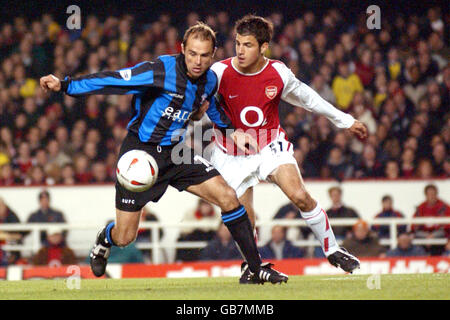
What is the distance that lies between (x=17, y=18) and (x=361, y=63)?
6305 mm

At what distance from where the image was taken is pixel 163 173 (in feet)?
23.1

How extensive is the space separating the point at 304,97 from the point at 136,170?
1.77 meters

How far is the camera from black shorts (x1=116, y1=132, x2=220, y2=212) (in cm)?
702

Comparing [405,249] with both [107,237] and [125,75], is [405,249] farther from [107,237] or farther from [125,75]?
[125,75]

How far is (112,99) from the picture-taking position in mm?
14383

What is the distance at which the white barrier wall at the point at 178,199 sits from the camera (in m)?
12.5

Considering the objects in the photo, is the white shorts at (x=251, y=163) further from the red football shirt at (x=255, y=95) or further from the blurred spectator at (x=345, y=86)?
the blurred spectator at (x=345, y=86)

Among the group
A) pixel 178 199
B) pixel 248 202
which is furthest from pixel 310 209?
pixel 178 199

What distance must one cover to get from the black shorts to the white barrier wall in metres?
5.39

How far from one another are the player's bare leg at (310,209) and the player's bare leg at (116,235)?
124 cm

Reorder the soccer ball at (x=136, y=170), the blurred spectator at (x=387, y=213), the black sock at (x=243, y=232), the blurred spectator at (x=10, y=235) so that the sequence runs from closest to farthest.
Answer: the soccer ball at (x=136, y=170) < the black sock at (x=243, y=232) < the blurred spectator at (x=10, y=235) < the blurred spectator at (x=387, y=213)

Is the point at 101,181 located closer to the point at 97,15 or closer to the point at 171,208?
the point at 171,208

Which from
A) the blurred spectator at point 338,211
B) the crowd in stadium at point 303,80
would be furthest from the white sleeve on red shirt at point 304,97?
the crowd in stadium at point 303,80
